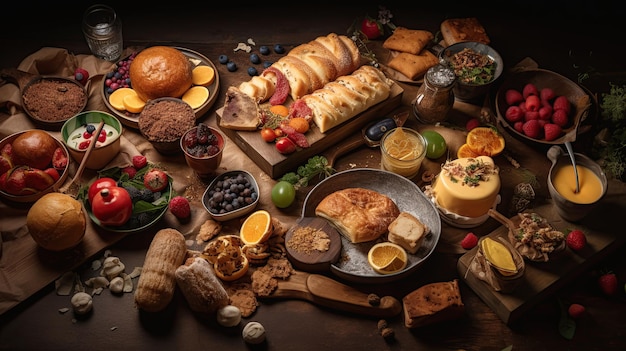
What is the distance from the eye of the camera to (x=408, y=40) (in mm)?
6465

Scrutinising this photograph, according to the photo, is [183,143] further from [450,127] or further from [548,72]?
[548,72]

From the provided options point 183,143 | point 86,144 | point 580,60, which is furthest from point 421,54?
point 86,144

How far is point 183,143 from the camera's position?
528 cm

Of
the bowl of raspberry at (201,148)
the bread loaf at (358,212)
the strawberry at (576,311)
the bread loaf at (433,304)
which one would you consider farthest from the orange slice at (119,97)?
the strawberry at (576,311)

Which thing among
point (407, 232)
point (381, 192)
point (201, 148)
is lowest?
point (381, 192)

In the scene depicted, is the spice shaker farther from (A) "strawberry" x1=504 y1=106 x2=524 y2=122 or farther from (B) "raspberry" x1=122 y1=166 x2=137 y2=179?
(B) "raspberry" x1=122 y1=166 x2=137 y2=179

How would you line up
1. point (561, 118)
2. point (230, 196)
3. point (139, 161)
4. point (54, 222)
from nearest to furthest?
point (54, 222), point (230, 196), point (139, 161), point (561, 118)

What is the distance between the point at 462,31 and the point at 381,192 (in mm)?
2227

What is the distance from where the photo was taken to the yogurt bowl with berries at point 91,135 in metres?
5.31

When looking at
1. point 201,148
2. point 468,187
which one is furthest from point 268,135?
point 468,187

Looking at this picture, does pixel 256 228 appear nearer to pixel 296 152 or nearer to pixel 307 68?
pixel 296 152

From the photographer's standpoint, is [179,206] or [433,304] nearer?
[433,304]

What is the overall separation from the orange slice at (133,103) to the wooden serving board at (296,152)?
756 mm

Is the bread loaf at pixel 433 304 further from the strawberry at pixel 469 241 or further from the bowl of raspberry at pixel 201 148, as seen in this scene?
the bowl of raspberry at pixel 201 148
